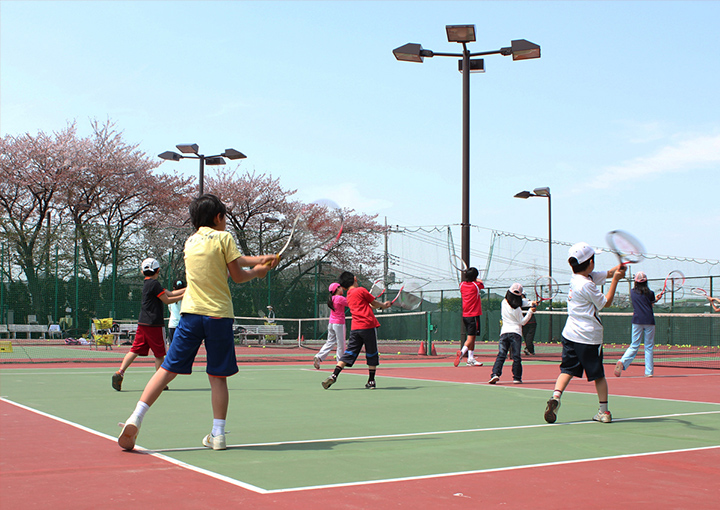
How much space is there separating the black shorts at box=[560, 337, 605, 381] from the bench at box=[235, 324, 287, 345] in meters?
21.2

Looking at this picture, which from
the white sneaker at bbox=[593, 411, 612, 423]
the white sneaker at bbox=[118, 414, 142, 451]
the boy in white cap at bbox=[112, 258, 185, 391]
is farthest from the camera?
the boy in white cap at bbox=[112, 258, 185, 391]

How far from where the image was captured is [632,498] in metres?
4.05

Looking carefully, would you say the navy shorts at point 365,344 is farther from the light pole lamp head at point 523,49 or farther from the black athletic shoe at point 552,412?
the light pole lamp head at point 523,49

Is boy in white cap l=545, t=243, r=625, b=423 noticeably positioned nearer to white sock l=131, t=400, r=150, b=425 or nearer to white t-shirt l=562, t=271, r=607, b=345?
white t-shirt l=562, t=271, r=607, b=345

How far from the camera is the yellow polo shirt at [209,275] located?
5.29m

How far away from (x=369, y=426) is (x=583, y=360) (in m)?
1.97

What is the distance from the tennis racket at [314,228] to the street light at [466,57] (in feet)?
36.0

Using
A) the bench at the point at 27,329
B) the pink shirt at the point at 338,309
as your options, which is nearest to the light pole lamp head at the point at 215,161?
the bench at the point at 27,329

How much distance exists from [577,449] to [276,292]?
26.6m

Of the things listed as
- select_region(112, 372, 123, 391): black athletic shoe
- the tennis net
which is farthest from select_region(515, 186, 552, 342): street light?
select_region(112, 372, 123, 391): black athletic shoe

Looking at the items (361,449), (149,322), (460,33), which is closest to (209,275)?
(361,449)

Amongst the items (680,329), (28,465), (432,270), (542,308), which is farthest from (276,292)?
(28,465)

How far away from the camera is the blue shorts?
5.28m

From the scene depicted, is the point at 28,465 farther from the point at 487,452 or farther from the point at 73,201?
the point at 73,201
